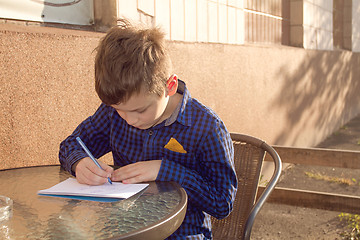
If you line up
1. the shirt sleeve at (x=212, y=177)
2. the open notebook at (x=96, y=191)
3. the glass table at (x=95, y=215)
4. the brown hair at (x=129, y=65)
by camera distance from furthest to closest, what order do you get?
the shirt sleeve at (x=212, y=177) → the brown hair at (x=129, y=65) → the open notebook at (x=96, y=191) → the glass table at (x=95, y=215)

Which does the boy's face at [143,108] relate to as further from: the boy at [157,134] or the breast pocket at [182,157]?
the breast pocket at [182,157]

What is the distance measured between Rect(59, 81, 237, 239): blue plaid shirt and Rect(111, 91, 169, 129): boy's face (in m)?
0.15

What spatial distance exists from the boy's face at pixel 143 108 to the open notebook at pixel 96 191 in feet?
0.85

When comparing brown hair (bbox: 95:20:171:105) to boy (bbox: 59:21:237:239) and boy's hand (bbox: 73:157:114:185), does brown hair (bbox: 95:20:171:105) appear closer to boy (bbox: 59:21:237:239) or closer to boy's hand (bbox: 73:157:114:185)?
boy (bbox: 59:21:237:239)

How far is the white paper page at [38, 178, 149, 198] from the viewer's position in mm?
1612

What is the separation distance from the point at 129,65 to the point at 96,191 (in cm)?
47

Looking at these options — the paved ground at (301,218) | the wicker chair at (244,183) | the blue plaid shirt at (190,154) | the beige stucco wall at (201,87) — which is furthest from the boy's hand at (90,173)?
the paved ground at (301,218)

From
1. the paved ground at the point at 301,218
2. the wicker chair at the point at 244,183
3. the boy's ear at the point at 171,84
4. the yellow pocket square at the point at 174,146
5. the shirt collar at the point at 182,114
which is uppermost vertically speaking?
the boy's ear at the point at 171,84

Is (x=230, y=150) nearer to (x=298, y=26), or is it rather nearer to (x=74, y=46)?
(x=74, y=46)

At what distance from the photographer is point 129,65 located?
5.64 feet

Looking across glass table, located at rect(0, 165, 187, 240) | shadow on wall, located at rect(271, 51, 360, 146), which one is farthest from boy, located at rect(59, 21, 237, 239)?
shadow on wall, located at rect(271, 51, 360, 146)

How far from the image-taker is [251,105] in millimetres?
5488

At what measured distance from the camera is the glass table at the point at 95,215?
4.28 ft

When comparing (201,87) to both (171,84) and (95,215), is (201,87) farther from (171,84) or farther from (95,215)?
(95,215)
